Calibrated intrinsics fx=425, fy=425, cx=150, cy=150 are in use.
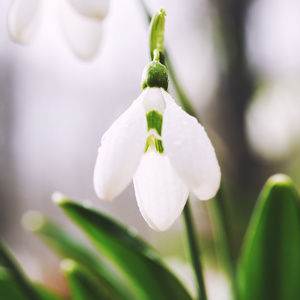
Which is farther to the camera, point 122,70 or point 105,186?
point 122,70

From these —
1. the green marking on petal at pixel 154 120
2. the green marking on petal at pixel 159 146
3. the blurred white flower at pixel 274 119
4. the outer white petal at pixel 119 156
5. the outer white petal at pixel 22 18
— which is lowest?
the outer white petal at pixel 119 156

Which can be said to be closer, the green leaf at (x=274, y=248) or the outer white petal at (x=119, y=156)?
the outer white petal at (x=119, y=156)

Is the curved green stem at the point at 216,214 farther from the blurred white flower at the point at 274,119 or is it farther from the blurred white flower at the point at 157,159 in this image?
the blurred white flower at the point at 274,119

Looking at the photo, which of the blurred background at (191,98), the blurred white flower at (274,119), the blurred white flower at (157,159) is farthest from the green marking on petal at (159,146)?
the blurred white flower at (274,119)

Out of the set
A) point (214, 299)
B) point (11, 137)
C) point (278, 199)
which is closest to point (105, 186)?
point (278, 199)

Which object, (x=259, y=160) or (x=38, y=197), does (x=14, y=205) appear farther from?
(x=259, y=160)

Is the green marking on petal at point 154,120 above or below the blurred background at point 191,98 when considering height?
below

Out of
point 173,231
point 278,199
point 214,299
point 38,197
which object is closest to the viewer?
point 278,199

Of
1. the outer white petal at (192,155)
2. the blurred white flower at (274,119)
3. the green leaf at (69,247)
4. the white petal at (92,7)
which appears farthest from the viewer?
the blurred white flower at (274,119)
